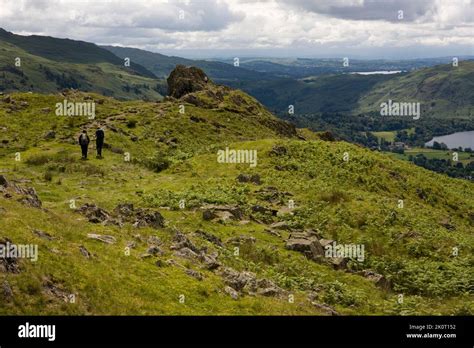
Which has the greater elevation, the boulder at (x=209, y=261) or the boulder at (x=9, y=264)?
the boulder at (x=9, y=264)

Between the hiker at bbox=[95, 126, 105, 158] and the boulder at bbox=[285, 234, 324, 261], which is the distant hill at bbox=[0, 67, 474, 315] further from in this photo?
the hiker at bbox=[95, 126, 105, 158]

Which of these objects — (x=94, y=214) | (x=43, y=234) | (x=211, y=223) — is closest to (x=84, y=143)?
(x=211, y=223)

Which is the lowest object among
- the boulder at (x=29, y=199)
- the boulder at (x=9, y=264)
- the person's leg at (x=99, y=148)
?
the boulder at (x=9, y=264)

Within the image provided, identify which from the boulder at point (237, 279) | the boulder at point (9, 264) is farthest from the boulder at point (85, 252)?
the boulder at point (237, 279)

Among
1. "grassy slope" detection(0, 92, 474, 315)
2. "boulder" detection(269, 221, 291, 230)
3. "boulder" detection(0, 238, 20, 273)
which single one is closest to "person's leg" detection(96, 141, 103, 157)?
"grassy slope" detection(0, 92, 474, 315)

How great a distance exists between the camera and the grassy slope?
18047 millimetres

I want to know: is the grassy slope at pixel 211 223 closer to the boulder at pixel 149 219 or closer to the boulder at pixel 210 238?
the boulder at pixel 210 238

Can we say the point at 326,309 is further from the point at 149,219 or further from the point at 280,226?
the point at 280,226

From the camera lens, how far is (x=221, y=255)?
26.2m

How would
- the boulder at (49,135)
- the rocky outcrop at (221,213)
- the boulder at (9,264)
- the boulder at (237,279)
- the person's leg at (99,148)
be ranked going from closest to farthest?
1. the boulder at (9,264)
2. the boulder at (237,279)
3. the rocky outcrop at (221,213)
4. the person's leg at (99,148)
5. the boulder at (49,135)

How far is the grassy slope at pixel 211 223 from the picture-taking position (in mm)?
18047

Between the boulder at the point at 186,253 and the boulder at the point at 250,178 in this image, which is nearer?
the boulder at the point at 186,253
